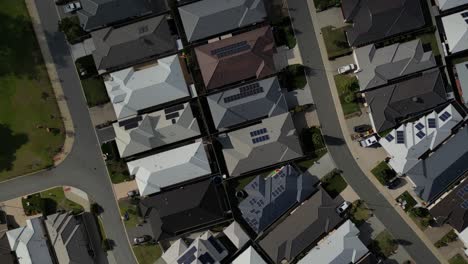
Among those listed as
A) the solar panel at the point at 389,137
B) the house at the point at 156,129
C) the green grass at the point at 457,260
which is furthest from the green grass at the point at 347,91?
the green grass at the point at 457,260

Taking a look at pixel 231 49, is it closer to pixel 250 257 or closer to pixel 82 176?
pixel 82 176

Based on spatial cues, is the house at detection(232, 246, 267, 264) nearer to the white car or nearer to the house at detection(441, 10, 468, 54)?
the white car

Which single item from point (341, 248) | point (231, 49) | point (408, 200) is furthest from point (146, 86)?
point (408, 200)

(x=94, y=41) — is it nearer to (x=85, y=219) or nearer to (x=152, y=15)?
(x=152, y=15)

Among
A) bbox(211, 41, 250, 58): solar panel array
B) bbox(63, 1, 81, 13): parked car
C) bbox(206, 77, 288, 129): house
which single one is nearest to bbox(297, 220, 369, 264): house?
bbox(206, 77, 288, 129): house

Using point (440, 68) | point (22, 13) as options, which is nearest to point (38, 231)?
point (22, 13)

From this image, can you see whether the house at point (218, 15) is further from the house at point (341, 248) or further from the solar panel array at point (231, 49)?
the house at point (341, 248)
